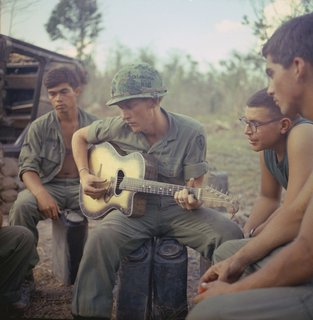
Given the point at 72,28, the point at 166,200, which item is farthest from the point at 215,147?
the point at 166,200

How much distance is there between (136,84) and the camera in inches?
130

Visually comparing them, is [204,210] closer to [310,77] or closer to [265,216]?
[265,216]

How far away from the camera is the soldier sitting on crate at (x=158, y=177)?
2.94 metres

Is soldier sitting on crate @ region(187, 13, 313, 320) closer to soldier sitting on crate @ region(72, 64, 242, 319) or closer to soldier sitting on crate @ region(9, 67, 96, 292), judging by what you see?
soldier sitting on crate @ region(72, 64, 242, 319)

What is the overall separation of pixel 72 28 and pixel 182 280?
13.3 feet

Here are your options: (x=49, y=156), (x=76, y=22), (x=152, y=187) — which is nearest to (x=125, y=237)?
(x=152, y=187)

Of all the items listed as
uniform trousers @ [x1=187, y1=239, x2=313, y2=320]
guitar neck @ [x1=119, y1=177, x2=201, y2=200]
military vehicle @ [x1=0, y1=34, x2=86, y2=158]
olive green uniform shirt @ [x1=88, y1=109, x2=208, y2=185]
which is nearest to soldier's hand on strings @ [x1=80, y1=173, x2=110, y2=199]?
guitar neck @ [x1=119, y1=177, x2=201, y2=200]

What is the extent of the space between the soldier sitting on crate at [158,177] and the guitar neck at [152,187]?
0.03m

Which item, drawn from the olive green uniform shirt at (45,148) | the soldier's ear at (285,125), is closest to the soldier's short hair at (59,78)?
the olive green uniform shirt at (45,148)

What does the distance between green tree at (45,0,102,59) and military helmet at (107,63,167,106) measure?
235 cm

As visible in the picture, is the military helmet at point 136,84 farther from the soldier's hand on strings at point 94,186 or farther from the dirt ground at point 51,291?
the dirt ground at point 51,291

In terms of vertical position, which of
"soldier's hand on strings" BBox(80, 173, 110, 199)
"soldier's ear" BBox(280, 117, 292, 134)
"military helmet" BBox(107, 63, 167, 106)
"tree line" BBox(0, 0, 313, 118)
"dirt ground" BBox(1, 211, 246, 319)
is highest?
"tree line" BBox(0, 0, 313, 118)

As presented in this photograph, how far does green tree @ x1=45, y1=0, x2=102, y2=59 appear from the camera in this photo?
5594 mm

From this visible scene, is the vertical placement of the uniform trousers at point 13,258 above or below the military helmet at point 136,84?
below
